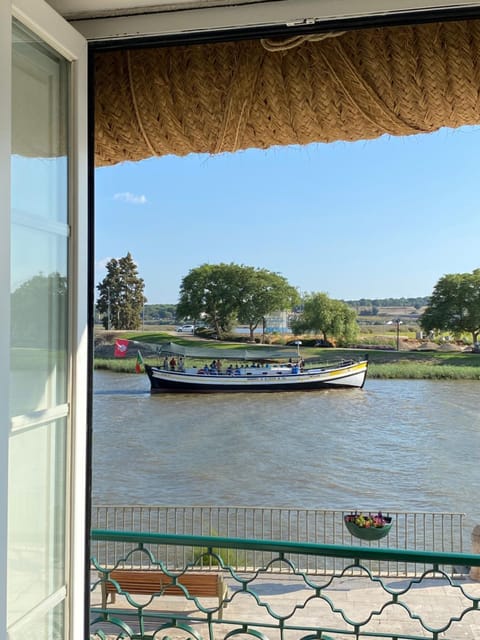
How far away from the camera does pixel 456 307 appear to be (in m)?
12.1

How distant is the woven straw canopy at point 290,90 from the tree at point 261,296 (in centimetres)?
1155

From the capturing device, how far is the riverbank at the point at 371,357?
38.6 ft

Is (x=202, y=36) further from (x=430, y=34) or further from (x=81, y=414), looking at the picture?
(x=81, y=414)

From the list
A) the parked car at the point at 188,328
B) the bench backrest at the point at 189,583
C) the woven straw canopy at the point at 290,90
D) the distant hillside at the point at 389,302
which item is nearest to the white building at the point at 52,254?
the woven straw canopy at the point at 290,90

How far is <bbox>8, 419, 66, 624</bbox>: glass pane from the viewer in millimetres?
567

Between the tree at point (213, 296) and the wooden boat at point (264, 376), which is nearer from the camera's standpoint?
the wooden boat at point (264, 376)

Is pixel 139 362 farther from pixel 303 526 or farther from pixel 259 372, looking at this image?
pixel 303 526

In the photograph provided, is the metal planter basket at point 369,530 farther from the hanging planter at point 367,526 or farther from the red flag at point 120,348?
the red flag at point 120,348

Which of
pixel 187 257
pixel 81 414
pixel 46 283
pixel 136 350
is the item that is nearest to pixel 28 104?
pixel 46 283

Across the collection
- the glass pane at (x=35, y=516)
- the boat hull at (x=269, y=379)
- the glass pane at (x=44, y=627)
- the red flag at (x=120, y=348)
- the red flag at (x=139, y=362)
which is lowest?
the boat hull at (x=269, y=379)

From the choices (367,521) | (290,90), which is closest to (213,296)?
(367,521)

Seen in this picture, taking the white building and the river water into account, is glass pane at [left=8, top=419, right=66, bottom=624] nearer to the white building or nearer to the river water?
the white building

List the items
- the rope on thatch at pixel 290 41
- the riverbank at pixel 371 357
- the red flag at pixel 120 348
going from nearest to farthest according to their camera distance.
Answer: the rope on thatch at pixel 290 41
the riverbank at pixel 371 357
the red flag at pixel 120 348

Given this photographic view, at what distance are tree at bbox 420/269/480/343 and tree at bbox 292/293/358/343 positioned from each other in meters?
Result: 1.43
